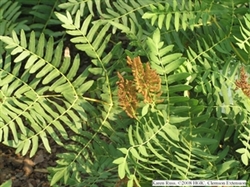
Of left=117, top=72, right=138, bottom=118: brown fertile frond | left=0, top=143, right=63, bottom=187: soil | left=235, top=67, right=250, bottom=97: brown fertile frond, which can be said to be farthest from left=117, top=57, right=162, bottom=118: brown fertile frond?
left=0, top=143, right=63, bottom=187: soil

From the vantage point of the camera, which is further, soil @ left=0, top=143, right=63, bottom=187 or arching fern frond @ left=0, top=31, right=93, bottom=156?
soil @ left=0, top=143, right=63, bottom=187

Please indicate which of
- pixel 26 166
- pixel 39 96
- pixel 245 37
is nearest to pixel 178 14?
pixel 245 37

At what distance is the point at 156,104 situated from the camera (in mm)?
1499

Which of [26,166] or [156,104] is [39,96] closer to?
[156,104]

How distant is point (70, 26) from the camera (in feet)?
5.24

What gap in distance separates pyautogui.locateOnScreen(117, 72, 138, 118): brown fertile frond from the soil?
0.75 metres

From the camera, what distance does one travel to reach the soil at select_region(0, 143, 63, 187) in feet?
6.73

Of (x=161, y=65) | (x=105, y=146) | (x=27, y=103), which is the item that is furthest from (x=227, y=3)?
(x=27, y=103)

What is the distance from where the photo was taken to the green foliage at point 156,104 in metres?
1.47

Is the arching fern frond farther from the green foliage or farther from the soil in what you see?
the soil

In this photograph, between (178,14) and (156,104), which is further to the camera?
(178,14)

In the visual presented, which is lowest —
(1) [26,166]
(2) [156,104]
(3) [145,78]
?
(1) [26,166]

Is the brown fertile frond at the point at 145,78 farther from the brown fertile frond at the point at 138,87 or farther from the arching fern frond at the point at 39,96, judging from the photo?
the arching fern frond at the point at 39,96

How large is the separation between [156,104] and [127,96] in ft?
0.40
